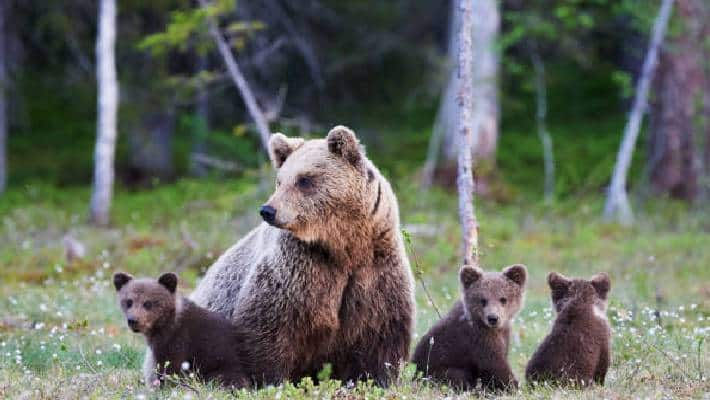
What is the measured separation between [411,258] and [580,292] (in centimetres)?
881

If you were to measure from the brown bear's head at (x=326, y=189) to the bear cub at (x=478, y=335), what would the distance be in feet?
3.59

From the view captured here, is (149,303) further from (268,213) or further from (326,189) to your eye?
(326,189)

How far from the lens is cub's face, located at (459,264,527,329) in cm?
738

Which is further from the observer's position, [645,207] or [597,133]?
[597,133]

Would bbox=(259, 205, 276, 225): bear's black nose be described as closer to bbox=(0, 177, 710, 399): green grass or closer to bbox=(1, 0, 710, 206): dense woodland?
bbox=(0, 177, 710, 399): green grass

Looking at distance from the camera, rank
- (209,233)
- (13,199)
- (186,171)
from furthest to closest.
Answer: (186,171), (13,199), (209,233)

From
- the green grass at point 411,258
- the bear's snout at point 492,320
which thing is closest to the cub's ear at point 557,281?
the bear's snout at point 492,320

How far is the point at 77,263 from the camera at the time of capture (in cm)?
1561

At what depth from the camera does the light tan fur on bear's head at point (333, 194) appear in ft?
23.4

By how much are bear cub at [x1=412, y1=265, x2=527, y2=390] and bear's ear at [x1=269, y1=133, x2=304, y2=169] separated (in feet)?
5.27

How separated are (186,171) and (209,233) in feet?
50.4

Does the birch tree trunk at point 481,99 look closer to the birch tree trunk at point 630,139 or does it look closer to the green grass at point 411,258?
the green grass at point 411,258

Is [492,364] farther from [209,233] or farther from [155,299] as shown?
[209,233]

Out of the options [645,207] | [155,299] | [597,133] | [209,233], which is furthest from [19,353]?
[597,133]
